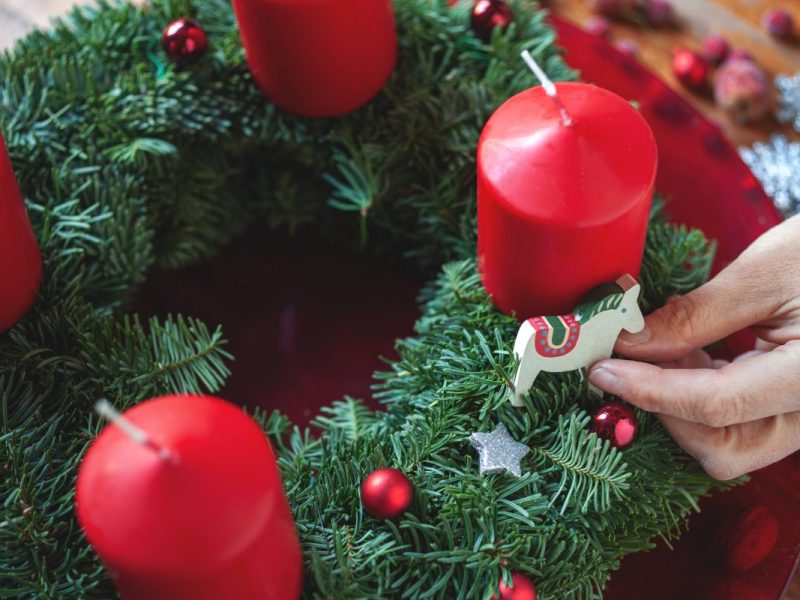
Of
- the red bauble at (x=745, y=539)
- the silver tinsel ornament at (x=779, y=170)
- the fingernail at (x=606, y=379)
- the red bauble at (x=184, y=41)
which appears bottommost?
the red bauble at (x=745, y=539)

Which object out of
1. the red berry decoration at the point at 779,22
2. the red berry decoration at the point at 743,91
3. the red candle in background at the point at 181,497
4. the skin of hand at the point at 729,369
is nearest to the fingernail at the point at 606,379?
the skin of hand at the point at 729,369

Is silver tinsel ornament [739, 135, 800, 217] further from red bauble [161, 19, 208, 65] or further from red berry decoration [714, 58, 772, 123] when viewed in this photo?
red bauble [161, 19, 208, 65]

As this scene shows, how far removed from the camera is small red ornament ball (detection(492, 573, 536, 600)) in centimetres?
56

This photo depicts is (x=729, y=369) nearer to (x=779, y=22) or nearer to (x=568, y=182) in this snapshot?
(x=568, y=182)

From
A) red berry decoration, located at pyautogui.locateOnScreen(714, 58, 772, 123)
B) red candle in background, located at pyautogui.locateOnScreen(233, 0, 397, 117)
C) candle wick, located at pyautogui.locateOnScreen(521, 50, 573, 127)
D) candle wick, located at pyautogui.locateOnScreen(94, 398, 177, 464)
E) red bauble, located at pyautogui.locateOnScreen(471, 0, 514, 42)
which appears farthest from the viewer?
red berry decoration, located at pyautogui.locateOnScreen(714, 58, 772, 123)

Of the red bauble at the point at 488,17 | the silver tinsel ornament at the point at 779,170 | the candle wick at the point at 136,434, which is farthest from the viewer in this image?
the silver tinsel ornament at the point at 779,170

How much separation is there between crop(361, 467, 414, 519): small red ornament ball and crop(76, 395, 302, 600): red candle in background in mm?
126

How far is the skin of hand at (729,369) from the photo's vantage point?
0.61 metres

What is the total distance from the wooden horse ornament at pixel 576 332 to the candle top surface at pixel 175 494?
208 mm

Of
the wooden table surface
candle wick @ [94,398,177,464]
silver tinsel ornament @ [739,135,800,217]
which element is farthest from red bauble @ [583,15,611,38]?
candle wick @ [94,398,177,464]

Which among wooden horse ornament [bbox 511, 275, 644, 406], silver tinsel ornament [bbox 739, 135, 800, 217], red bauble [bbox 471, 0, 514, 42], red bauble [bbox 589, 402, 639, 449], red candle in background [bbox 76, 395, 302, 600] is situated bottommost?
silver tinsel ornament [bbox 739, 135, 800, 217]

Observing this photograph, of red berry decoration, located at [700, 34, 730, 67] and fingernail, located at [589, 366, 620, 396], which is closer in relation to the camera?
fingernail, located at [589, 366, 620, 396]

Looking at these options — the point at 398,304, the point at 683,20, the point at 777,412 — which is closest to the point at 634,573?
the point at 777,412

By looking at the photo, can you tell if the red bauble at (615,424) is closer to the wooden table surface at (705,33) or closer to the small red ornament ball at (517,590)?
the small red ornament ball at (517,590)
